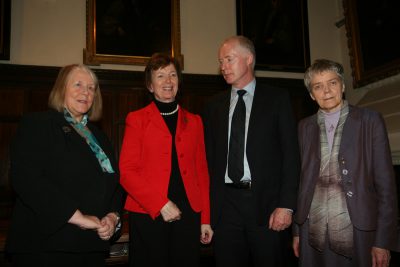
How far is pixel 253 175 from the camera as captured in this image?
204cm

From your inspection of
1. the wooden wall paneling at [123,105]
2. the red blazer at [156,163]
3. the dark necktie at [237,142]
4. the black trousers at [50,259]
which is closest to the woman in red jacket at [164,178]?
the red blazer at [156,163]

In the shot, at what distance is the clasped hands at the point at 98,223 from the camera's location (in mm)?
1689

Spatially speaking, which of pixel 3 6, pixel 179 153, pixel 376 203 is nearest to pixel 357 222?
pixel 376 203

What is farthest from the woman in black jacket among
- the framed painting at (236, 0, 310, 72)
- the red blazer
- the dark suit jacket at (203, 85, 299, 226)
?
the framed painting at (236, 0, 310, 72)

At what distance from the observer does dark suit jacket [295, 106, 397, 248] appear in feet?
6.12

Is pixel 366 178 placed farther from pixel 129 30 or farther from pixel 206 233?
pixel 129 30

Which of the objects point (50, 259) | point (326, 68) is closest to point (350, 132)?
point (326, 68)

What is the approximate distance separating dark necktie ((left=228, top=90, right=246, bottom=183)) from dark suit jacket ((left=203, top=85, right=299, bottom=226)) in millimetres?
45

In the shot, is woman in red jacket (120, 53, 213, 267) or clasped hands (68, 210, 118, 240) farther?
woman in red jacket (120, 53, 213, 267)

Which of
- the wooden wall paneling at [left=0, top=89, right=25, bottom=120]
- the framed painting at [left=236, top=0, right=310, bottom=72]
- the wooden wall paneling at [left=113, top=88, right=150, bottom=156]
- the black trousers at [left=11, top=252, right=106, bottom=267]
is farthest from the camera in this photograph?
the framed painting at [left=236, top=0, right=310, bottom=72]

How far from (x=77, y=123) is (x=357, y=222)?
1.68m

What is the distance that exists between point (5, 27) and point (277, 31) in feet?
14.1

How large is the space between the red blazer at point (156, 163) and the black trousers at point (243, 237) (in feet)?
0.46

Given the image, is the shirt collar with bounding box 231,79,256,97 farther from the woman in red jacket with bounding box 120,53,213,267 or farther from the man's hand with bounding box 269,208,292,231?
the man's hand with bounding box 269,208,292,231
